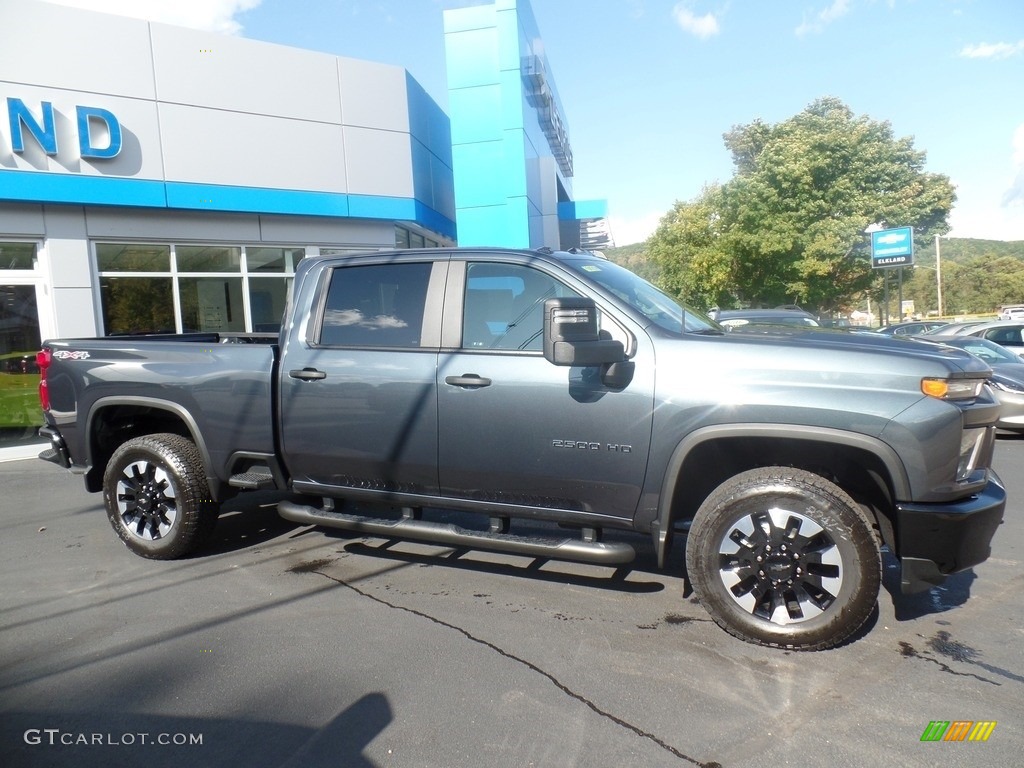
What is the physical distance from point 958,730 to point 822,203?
1161 inches

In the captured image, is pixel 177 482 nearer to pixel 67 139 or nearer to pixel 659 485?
pixel 659 485

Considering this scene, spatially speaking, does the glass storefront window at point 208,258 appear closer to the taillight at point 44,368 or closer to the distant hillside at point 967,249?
the taillight at point 44,368

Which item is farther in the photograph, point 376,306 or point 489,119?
point 489,119

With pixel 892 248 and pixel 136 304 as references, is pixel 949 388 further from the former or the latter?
pixel 892 248

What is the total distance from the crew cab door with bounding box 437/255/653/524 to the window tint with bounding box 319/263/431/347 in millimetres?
231

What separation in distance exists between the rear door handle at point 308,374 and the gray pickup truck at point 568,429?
1 centimetres

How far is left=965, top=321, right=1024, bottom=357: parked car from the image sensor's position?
38.5 ft

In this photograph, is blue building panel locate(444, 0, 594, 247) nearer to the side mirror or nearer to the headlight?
the side mirror

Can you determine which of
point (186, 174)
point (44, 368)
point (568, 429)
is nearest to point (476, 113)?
point (186, 174)

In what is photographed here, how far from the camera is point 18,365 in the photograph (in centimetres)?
1085

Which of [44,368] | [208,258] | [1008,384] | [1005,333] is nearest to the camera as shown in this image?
[44,368]

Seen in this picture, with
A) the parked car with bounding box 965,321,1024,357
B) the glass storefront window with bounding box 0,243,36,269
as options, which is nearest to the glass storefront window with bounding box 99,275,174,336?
the glass storefront window with bounding box 0,243,36,269

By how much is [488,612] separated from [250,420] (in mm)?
1882

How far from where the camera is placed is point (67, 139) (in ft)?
35.5
